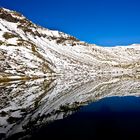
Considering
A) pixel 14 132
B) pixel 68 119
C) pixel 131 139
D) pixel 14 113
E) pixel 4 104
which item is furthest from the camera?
pixel 4 104

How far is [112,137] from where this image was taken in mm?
32719

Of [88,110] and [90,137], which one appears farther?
[88,110]

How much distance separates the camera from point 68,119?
146 feet

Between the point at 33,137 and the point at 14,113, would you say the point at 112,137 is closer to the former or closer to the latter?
the point at 33,137

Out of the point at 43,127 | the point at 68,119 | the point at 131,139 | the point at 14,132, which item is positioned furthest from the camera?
the point at 68,119

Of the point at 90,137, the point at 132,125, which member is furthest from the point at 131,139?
the point at 132,125

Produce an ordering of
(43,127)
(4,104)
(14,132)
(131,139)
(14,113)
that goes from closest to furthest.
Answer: (131,139) < (14,132) < (43,127) < (14,113) < (4,104)

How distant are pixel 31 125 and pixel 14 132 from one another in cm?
418

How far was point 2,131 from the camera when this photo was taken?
1430 inches

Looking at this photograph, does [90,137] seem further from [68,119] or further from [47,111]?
[47,111]

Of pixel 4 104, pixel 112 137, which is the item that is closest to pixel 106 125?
pixel 112 137

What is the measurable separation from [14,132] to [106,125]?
1110cm

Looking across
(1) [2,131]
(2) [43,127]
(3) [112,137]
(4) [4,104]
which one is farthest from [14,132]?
(4) [4,104]

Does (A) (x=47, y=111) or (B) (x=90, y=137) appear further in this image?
(A) (x=47, y=111)
